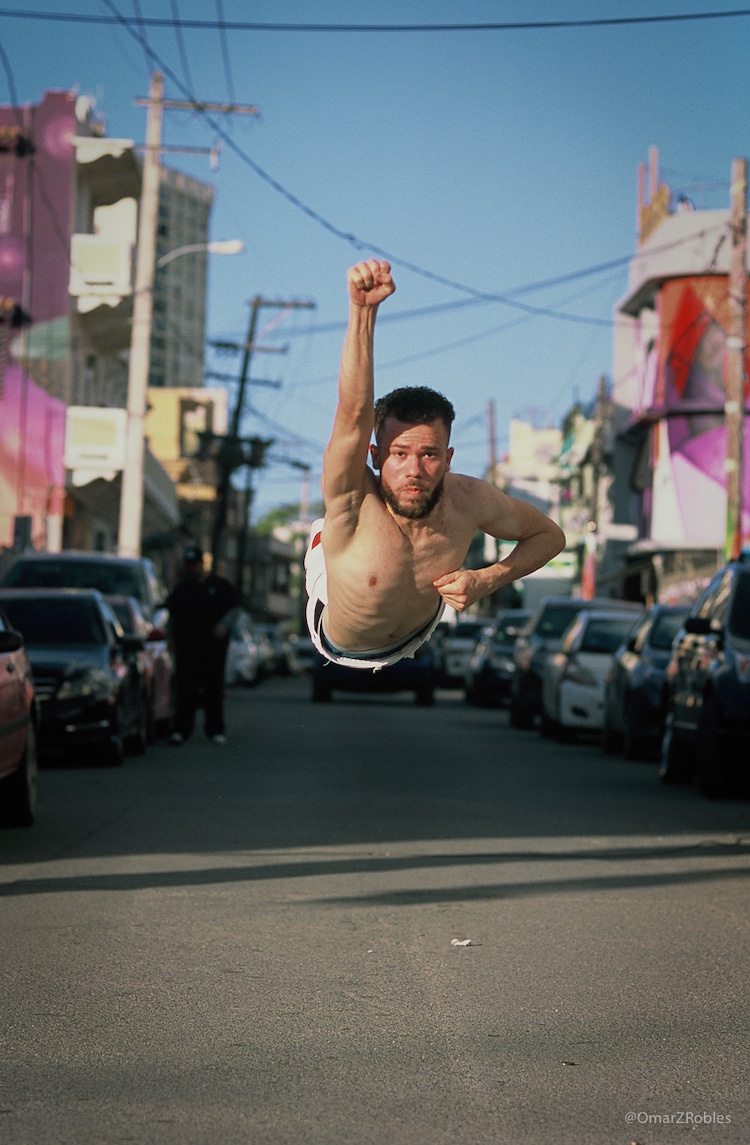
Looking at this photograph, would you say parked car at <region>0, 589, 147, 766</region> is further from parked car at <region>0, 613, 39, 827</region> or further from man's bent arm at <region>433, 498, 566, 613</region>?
man's bent arm at <region>433, 498, 566, 613</region>

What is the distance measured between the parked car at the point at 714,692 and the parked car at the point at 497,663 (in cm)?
1518

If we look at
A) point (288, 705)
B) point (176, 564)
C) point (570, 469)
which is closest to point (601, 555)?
point (570, 469)

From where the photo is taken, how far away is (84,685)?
49.6 feet

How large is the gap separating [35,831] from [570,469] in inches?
2488

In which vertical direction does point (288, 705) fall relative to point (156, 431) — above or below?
below

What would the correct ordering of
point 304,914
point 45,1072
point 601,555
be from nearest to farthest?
point 45,1072, point 304,914, point 601,555

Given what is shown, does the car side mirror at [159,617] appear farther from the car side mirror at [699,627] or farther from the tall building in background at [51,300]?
the tall building in background at [51,300]

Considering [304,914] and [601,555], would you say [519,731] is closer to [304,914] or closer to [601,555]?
[304,914]

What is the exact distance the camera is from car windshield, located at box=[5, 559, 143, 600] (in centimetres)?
1883

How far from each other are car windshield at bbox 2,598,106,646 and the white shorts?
1046 cm

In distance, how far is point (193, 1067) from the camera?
531 centimetres

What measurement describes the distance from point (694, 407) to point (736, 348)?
26.3m

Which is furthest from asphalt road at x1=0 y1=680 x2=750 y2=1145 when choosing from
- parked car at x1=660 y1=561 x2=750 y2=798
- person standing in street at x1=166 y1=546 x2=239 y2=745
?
person standing in street at x1=166 y1=546 x2=239 y2=745

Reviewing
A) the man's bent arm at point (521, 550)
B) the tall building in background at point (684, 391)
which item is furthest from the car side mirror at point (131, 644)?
the tall building in background at point (684, 391)
